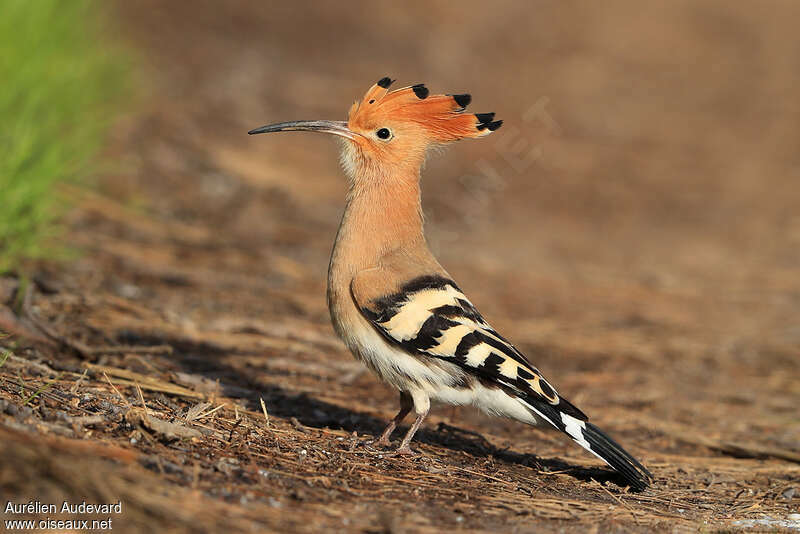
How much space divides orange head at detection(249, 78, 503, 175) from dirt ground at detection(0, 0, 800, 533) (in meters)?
1.16

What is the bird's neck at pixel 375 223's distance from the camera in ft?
12.1

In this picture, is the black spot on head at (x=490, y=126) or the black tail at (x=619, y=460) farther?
the black spot on head at (x=490, y=126)

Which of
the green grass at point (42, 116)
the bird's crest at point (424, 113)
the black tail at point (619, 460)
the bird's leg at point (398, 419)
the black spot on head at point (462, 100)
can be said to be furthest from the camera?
the green grass at point (42, 116)

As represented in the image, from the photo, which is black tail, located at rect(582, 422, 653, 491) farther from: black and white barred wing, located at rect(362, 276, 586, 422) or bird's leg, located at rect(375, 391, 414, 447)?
bird's leg, located at rect(375, 391, 414, 447)

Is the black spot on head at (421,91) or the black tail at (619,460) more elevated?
the black spot on head at (421,91)

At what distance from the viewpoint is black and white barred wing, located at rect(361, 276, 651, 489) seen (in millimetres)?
3305

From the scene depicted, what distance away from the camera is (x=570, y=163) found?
9820 millimetres

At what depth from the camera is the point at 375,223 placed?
12.4 feet

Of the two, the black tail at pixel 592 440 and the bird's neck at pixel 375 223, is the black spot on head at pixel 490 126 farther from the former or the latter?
the black tail at pixel 592 440

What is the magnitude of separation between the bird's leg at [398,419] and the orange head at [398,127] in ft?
3.27

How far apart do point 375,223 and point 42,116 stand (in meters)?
2.51

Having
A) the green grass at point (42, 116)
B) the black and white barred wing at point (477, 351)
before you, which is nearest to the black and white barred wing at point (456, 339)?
the black and white barred wing at point (477, 351)

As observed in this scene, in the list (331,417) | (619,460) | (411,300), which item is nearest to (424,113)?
(411,300)

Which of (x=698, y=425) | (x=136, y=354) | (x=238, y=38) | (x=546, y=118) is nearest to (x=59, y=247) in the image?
(x=136, y=354)
